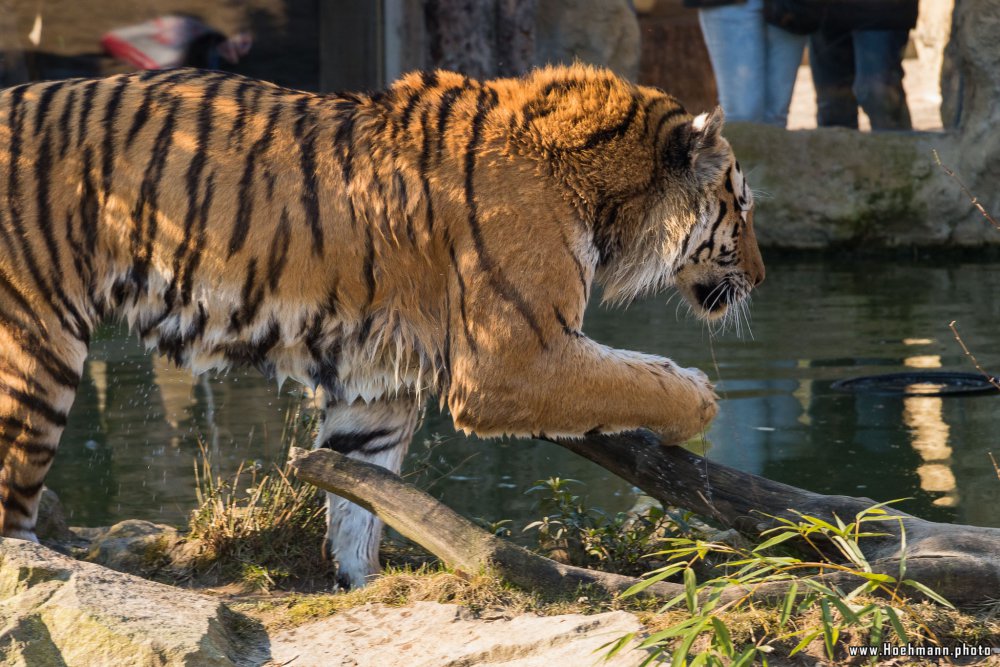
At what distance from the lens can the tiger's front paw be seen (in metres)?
3.91

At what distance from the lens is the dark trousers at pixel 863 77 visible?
36.6 ft

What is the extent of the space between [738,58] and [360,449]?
7.78m

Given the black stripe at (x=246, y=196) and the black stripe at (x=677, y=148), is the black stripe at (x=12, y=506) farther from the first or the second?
the black stripe at (x=677, y=148)

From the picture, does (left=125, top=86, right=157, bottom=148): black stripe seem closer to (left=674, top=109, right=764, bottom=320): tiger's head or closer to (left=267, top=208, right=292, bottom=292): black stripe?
(left=267, top=208, right=292, bottom=292): black stripe

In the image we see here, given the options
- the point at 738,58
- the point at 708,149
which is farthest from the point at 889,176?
the point at 708,149

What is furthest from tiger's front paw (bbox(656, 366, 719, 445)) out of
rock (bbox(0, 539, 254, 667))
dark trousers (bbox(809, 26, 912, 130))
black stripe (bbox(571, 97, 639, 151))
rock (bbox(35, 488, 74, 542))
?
dark trousers (bbox(809, 26, 912, 130))

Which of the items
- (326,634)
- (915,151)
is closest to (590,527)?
(326,634)

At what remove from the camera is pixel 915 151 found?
1091 centimetres

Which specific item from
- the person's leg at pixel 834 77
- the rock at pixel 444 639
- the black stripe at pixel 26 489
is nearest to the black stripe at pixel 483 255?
the rock at pixel 444 639

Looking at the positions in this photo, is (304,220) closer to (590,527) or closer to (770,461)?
(590,527)

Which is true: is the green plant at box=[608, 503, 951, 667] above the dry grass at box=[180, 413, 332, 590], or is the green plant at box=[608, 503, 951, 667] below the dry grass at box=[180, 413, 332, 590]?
above

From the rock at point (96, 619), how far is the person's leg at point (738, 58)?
873cm

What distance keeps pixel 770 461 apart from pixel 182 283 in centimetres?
269

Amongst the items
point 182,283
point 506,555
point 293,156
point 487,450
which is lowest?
point 487,450
